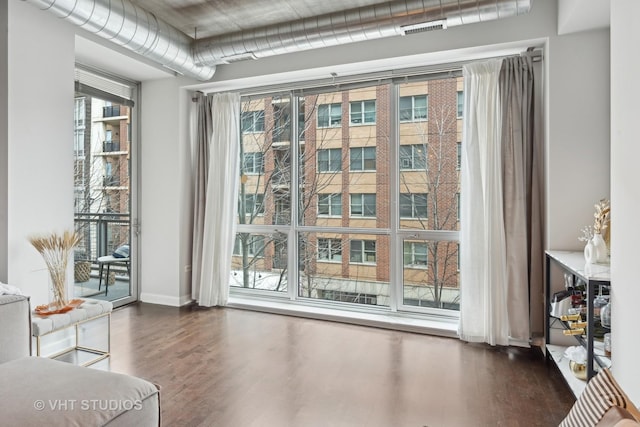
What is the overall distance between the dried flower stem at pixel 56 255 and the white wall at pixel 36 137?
0.12 meters

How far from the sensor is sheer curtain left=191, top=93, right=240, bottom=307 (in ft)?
14.5

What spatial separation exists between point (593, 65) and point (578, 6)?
Answer: 0.57 m

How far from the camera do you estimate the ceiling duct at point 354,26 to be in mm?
2777

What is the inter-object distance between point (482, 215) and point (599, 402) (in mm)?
2534

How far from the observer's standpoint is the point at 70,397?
5.00 ft

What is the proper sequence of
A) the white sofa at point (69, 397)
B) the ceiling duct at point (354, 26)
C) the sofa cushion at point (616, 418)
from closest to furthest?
the sofa cushion at point (616, 418)
the white sofa at point (69, 397)
the ceiling duct at point (354, 26)

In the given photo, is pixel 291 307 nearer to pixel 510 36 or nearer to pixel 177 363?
pixel 177 363

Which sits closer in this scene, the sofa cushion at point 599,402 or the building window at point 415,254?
the sofa cushion at point 599,402

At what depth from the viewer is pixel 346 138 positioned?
4168 mm

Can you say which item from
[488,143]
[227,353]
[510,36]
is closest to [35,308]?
[227,353]

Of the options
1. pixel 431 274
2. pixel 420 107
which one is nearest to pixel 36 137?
pixel 420 107

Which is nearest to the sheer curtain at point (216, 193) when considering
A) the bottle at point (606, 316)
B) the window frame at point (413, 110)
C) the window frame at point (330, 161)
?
the window frame at point (330, 161)

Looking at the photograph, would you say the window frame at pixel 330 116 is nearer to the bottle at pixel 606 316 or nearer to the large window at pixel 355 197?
the large window at pixel 355 197

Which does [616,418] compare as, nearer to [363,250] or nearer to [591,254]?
[591,254]
